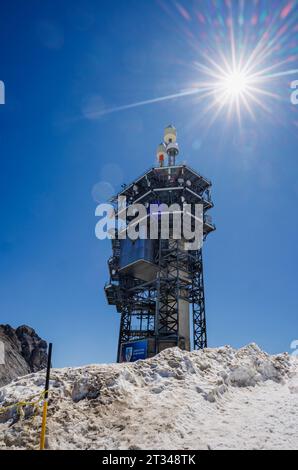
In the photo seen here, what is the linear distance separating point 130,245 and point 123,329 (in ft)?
44.8

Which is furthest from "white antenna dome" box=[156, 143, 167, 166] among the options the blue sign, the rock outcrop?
the rock outcrop

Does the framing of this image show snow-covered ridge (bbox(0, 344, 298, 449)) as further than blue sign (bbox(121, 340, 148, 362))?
No

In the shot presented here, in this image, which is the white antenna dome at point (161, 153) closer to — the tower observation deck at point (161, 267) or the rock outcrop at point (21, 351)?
the tower observation deck at point (161, 267)

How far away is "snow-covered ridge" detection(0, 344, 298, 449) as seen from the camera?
37.1 feet

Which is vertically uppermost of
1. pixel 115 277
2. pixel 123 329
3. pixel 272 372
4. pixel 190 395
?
pixel 115 277

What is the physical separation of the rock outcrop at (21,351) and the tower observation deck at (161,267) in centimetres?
3860

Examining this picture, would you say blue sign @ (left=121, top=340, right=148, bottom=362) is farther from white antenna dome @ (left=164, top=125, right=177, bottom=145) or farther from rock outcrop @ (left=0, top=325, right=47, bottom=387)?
rock outcrop @ (left=0, top=325, right=47, bottom=387)

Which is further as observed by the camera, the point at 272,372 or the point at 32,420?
the point at 272,372

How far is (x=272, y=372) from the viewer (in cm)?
1859

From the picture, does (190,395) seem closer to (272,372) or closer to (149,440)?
(149,440)

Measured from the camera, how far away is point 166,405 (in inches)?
526

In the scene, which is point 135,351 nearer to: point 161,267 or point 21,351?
point 161,267
